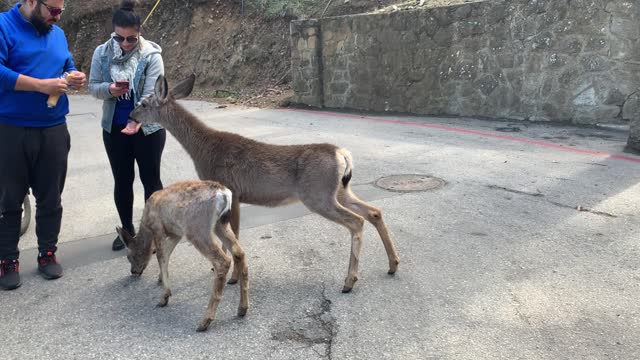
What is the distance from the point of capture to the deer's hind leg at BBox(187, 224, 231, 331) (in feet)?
13.1

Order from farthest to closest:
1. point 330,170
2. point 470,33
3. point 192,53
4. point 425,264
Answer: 1. point 192,53
2. point 470,33
3. point 425,264
4. point 330,170

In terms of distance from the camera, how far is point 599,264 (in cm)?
479

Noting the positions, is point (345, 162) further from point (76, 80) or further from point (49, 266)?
point (49, 266)

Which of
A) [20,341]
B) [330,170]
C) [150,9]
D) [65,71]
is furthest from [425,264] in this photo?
[150,9]

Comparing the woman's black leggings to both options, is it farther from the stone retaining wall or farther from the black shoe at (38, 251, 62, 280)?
the stone retaining wall

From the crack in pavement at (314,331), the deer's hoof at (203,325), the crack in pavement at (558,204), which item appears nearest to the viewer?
the crack in pavement at (314,331)

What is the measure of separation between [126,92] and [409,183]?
159 inches

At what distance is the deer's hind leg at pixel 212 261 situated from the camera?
13.1 ft

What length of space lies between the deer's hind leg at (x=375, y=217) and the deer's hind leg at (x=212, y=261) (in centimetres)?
133

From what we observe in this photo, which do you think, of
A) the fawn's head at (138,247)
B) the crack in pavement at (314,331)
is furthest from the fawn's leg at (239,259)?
the fawn's head at (138,247)

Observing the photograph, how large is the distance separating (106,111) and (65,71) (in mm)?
510

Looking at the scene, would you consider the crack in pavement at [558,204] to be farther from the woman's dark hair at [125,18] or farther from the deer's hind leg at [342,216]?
the woman's dark hair at [125,18]

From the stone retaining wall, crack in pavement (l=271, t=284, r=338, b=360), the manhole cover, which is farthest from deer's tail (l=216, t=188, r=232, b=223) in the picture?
the stone retaining wall

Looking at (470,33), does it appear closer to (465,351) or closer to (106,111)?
(106,111)
